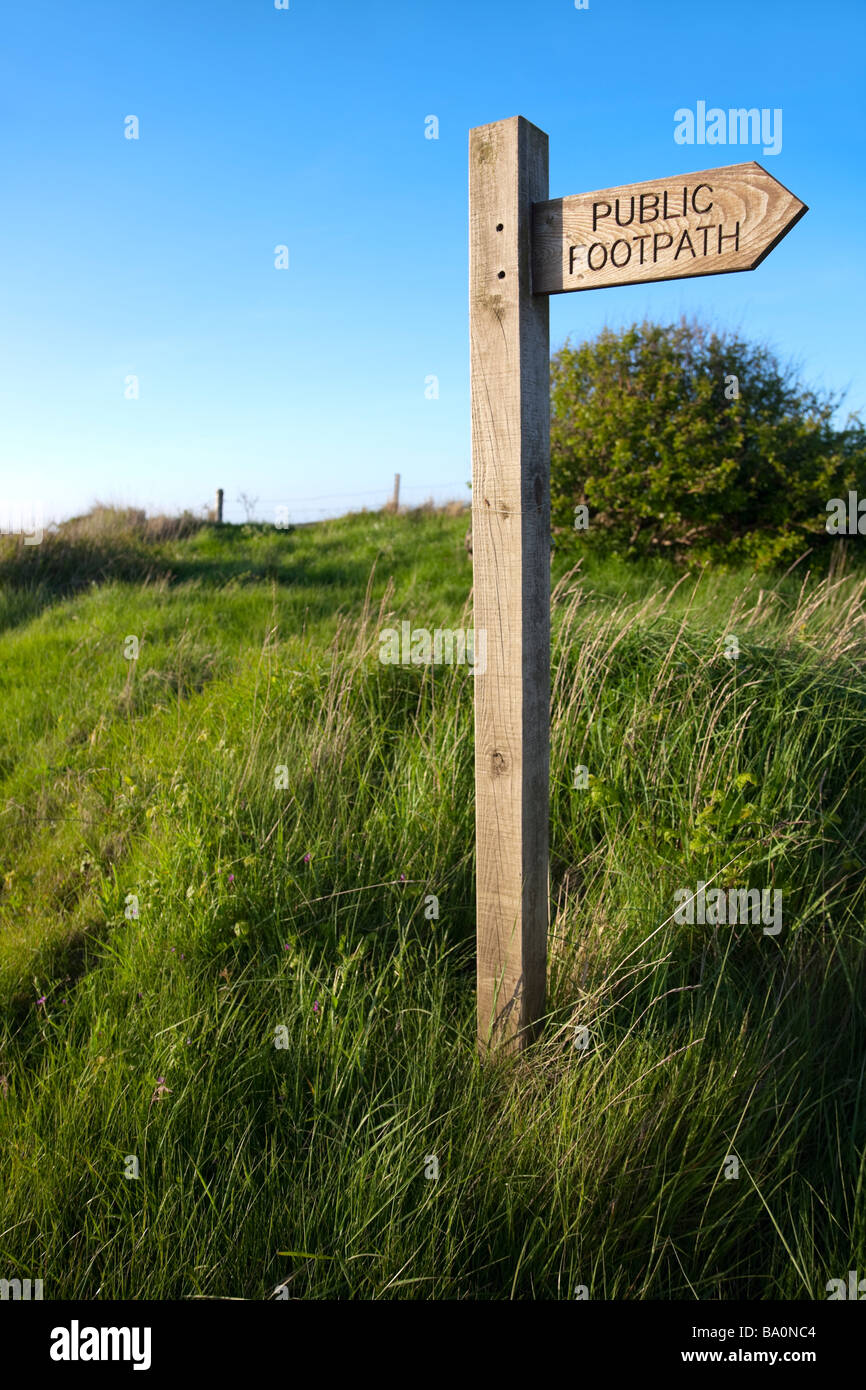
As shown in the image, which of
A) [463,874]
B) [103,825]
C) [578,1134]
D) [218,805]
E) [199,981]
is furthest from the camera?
[103,825]

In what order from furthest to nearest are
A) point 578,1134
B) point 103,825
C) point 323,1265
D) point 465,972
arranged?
point 103,825, point 465,972, point 578,1134, point 323,1265

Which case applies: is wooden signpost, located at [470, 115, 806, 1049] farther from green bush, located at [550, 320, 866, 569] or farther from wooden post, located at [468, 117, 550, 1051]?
green bush, located at [550, 320, 866, 569]

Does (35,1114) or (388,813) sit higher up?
(388,813)

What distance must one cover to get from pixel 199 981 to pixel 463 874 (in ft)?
3.55

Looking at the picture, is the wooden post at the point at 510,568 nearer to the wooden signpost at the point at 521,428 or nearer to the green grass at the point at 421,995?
the wooden signpost at the point at 521,428

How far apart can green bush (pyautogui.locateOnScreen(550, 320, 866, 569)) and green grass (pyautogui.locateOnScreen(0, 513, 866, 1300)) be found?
399 centimetres

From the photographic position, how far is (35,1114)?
2.46 meters

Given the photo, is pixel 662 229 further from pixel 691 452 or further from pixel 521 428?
pixel 691 452

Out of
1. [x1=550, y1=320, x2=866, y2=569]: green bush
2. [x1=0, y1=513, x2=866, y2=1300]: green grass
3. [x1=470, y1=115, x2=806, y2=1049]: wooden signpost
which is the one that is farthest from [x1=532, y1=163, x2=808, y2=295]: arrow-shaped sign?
[x1=550, y1=320, x2=866, y2=569]: green bush

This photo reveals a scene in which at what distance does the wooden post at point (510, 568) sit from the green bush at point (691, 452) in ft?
22.7

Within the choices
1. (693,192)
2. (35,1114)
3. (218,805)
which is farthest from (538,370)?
(35,1114)

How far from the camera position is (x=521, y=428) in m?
2.46

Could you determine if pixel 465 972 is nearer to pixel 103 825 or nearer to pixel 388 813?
pixel 388 813

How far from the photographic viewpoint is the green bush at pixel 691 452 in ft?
30.1
